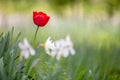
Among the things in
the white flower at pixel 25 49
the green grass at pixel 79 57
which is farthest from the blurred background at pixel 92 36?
the white flower at pixel 25 49

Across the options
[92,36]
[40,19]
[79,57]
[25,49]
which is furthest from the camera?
[92,36]

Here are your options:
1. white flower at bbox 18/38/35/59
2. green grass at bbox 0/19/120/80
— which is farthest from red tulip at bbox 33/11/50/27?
white flower at bbox 18/38/35/59

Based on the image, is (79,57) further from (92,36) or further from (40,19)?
(40,19)

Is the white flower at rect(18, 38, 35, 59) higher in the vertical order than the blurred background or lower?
higher

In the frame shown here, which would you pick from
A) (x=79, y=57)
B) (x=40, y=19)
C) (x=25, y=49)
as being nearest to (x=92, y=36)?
(x=79, y=57)

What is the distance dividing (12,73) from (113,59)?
2.59m

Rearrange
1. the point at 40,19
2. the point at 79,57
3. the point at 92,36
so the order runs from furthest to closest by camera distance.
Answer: the point at 92,36, the point at 79,57, the point at 40,19

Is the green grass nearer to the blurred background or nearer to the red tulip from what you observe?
the blurred background

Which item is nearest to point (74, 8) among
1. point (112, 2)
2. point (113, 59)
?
point (112, 2)

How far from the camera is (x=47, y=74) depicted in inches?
105

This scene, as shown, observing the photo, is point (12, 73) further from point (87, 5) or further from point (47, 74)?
point (87, 5)

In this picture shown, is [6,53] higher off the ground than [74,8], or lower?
higher

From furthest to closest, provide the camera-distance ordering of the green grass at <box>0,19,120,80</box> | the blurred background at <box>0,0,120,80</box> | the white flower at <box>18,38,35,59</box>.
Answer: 1. the blurred background at <box>0,0,120,80</box>
2. the white flower at <box>18,38,35,59</box>
3. the green grass at <box>0,19,120,80</box>

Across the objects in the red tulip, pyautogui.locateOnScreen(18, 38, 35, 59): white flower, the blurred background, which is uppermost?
the red tulip
